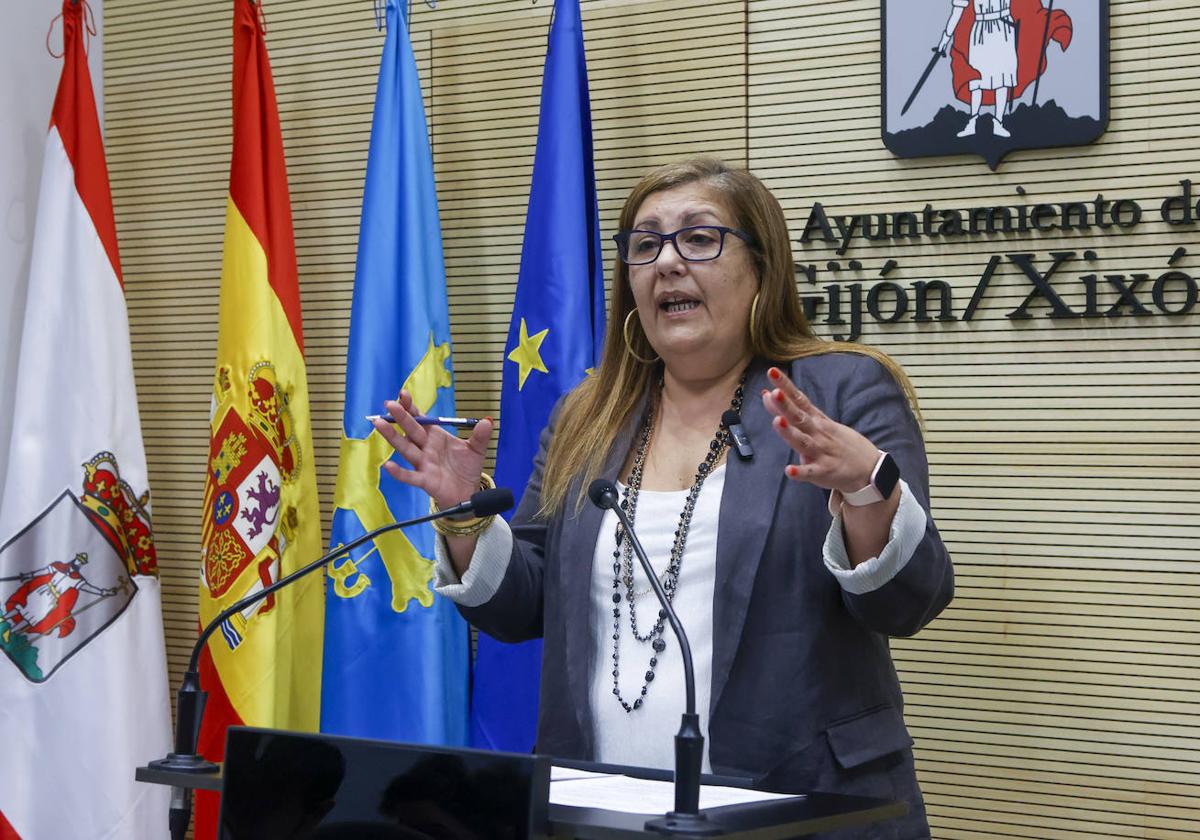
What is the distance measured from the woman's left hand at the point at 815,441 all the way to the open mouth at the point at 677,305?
559 mm

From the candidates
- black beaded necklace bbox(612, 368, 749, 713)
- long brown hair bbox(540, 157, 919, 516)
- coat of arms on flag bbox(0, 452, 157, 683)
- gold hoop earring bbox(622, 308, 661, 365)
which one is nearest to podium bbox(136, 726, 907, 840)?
Answer: black beaded necklace bbox(612, 368, 749, 713)

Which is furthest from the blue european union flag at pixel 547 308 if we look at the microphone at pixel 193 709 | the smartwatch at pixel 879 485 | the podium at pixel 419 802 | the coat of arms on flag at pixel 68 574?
the podium at pixel 419 802

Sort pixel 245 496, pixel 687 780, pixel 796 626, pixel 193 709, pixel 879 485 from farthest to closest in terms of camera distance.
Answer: pixel 245 496 < pixel 796 626 < pixel 193 709 < pixel 879 485 < pixel 687 780

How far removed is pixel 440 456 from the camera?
80.1 inches

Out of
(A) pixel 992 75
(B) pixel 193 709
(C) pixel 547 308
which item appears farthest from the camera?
(C) pixel 547 308

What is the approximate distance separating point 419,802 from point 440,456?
2.51ft

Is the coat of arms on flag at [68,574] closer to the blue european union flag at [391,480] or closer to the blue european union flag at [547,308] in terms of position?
the blue european union flag at [391,480]

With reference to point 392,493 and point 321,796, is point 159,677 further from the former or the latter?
point 321,796

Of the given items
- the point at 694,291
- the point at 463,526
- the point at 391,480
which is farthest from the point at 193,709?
the point at 391,480

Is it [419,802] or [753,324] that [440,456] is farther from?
[419,802]

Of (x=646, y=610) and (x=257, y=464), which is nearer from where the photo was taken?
(x=646, y=610)

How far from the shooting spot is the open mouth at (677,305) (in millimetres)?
2184

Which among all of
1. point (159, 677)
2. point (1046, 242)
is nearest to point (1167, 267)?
point (1046, 242)

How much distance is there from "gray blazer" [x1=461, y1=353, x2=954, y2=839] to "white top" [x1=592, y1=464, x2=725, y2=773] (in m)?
0.02
